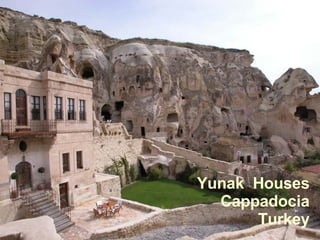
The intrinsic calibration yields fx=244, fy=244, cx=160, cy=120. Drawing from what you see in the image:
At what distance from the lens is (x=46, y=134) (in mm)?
12789

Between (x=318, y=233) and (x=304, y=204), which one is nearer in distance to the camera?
(x=318, y=233)

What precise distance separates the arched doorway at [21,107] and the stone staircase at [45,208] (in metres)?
3.75

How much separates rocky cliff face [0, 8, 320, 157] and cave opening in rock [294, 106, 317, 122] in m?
0.11

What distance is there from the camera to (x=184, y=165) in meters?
24.8

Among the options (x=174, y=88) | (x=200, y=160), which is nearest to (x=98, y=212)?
(x=200, y=160)

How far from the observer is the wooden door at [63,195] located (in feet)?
46.0

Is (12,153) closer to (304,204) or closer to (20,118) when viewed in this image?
(20,118)

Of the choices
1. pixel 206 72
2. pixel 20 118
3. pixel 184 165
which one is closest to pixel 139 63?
pixel 206 72

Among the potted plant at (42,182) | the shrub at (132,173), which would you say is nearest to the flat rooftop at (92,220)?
the potted plant at (42,182)

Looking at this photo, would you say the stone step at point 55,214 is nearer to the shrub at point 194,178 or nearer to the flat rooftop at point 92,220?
the flat rooftop at point 92,220

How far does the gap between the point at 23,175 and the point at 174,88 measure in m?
26.9

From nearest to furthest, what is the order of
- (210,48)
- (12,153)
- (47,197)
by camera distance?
1. (12,153)
2. (47,197)
3. (210,48)

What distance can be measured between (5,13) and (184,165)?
3294 cm

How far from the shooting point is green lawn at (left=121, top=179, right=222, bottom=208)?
1809cm
